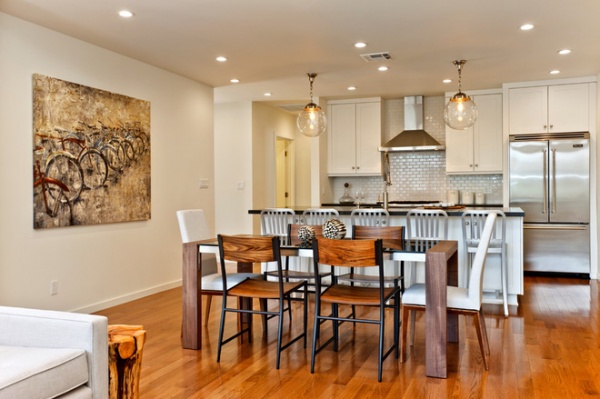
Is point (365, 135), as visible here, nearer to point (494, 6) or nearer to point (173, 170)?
point (173, 170)

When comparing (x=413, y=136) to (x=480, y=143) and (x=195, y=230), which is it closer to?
(x=480, y=143)

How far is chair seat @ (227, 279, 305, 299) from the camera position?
339cm


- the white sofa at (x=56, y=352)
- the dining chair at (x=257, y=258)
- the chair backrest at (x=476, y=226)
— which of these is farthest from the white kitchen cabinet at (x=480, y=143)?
the white sofa at (x=56, y=352)

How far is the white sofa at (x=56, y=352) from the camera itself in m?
1.92

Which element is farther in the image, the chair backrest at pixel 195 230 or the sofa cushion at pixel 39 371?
the chair backrest at pixel 195 230

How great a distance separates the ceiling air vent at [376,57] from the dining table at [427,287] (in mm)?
2320

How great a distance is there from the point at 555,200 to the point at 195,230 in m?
4.84

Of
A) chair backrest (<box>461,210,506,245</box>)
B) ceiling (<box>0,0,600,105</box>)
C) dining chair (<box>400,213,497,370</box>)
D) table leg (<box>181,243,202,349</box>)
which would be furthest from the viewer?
chair backrest (<box>461,210,506,245</box>)

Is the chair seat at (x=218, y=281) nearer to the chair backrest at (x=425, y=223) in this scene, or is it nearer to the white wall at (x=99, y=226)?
the white wall at (x=99, y=226)

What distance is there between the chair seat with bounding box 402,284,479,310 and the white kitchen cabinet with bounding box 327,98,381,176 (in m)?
4.99

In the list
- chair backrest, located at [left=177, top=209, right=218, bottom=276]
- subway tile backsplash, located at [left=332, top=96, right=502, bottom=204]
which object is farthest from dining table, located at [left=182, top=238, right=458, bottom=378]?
subway tile backsplash, located at [left=332, top=96, right=502, bottom=204]

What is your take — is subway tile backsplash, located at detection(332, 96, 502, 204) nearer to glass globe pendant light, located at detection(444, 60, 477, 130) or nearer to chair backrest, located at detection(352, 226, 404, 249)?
glass globe pendant light, located at detection(444, 60, 477, 130)

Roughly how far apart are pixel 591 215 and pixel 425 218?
3168mm

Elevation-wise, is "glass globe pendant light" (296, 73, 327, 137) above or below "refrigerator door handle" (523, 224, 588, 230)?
above
